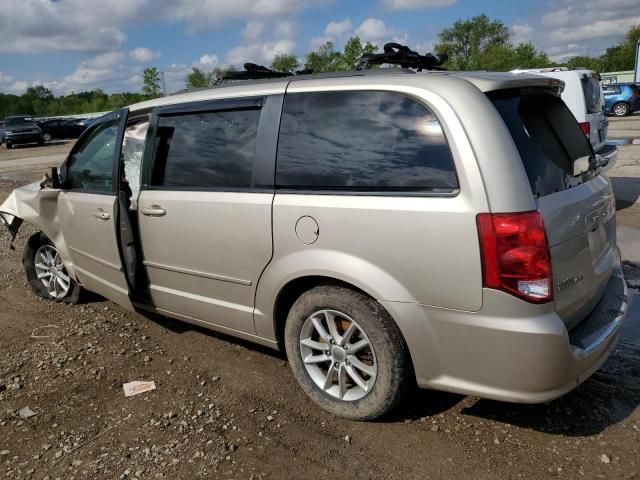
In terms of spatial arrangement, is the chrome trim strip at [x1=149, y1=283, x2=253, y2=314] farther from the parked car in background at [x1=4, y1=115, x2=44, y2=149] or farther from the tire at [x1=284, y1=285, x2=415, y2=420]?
the parked car in background at [x1=4, y1=115, x2=44, y2=149]

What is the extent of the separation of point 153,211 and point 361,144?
5.37ft

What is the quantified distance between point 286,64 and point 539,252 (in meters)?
60.2

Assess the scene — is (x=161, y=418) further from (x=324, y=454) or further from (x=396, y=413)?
(x=396, y=413)

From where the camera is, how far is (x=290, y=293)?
322cm

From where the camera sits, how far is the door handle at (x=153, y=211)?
3643 millimetres

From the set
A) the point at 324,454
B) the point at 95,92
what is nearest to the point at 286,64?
the point at 95,92

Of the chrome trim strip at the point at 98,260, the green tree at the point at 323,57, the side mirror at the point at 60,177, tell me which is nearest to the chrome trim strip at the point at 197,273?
the chrome trim strip at the point at 98,260

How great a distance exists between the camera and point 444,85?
8.63 ft

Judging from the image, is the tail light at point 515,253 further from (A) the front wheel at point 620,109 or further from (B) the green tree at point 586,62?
(B) the green tree at point 586,62

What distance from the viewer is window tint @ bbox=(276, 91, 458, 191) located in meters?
2.60

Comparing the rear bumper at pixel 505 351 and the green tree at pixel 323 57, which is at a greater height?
the green tree at pixel 323 57

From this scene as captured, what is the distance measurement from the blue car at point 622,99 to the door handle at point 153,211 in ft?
94.6

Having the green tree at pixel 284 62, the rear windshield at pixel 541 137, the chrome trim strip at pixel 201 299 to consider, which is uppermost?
the green tree at pixel 284 62

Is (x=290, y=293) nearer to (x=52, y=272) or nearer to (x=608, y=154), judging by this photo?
(x=52, y=272)
